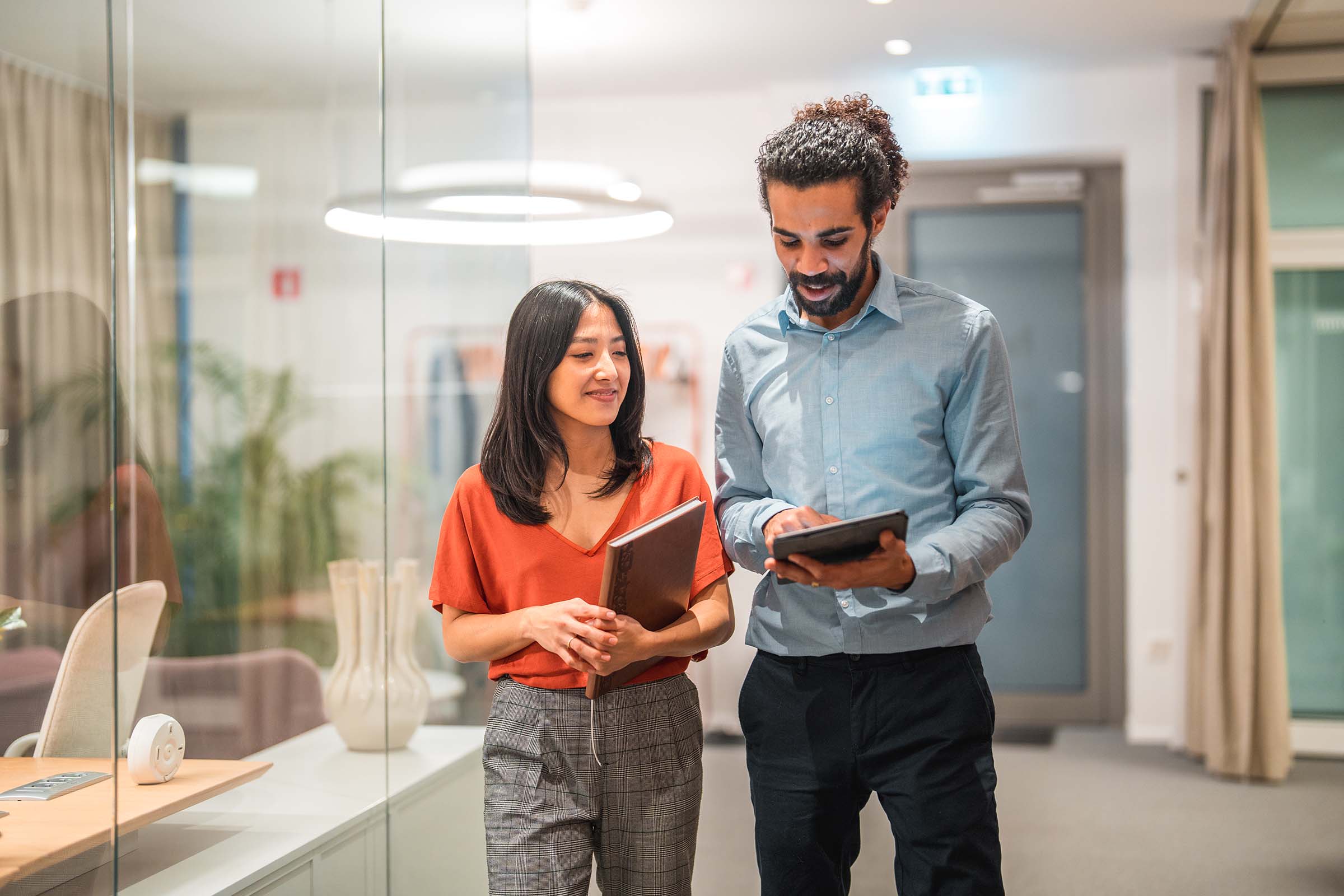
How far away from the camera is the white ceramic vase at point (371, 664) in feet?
7.24

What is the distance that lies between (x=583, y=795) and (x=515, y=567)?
336 mm

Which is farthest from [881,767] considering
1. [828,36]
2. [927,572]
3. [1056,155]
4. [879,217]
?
[1056,155]

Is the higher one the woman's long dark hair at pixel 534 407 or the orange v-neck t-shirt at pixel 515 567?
the woman's long dark hair at pixel 534 407

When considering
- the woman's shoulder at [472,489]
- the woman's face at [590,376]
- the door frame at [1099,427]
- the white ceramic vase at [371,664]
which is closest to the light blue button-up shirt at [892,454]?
the woman's face at [590,376]

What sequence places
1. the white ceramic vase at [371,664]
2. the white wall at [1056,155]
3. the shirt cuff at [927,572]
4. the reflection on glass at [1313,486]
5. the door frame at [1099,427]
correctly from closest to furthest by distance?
the shirt cuff at [927,572]
the white ceramic vase at [371,664]
the reflection on glass at [1313,486]
the white wall at [1056,155]
the door frame at [1099,427]

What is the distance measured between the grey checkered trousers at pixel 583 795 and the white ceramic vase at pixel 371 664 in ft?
2.44

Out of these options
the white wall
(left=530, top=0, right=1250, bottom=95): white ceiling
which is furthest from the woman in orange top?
the white wall

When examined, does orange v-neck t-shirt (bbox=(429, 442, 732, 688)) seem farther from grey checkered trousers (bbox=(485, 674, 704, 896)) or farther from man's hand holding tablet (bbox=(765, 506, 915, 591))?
man's hand holding tablet (bbox=(765, 506, 915, 591))

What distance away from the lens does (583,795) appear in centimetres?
152

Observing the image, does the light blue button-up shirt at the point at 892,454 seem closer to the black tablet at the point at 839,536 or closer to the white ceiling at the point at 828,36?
the black tablet at the point at 839,536

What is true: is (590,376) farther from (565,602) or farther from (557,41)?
(557,41)

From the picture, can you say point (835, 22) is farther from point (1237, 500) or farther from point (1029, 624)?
point (1029, 624)

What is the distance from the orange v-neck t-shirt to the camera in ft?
5.12

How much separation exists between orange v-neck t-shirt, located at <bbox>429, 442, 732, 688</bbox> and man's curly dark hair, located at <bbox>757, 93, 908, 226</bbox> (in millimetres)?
513
